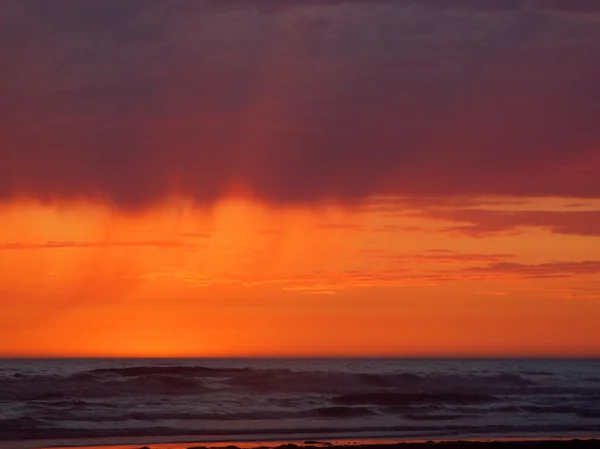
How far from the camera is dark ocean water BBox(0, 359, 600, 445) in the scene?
25828mm

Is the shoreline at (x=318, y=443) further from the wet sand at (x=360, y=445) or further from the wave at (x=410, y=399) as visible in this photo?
the wave at (x=410, y=399)

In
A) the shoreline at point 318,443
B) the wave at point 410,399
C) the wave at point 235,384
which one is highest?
the wave at point 235,384

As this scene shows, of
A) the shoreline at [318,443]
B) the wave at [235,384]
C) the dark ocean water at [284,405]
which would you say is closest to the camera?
the shoreline at [318,443]

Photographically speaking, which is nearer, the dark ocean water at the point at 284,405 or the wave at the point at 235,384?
the dark ocean water at the point at 284,405

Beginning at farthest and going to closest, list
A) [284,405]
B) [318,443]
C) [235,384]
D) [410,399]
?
[235,384], [410,399], [284,405], [318,443]

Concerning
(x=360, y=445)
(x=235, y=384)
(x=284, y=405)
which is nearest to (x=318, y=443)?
(x=360, y=445)

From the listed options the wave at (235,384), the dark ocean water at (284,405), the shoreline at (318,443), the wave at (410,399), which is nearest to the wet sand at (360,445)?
the shoreline at (318,443)

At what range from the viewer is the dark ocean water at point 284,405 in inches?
1017

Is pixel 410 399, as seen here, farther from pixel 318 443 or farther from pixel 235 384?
pixel 318 443

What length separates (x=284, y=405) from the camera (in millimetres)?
34062

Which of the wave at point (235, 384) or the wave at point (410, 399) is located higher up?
the wave at point (235, 384)

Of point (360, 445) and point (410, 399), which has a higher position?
point (410, 399)

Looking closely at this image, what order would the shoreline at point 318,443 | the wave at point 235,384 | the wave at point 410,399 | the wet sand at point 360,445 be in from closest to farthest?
the wet sand at point 360,445 → the shoreline at point 318,443 → the wave at point 410,399 → the wave at point 235,384

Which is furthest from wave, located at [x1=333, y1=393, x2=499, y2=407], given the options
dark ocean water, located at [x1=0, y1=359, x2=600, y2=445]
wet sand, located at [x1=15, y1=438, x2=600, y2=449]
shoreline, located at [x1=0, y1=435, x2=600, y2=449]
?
wet sand, located at [x1=15, y1=438, x2=600, y2=449]
